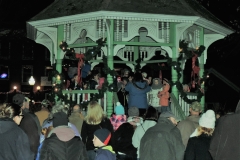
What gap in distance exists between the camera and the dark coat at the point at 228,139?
235 inches

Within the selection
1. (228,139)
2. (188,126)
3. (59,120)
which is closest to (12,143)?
(59,120)

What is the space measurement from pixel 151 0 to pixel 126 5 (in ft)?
3.63

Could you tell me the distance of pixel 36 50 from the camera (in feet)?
198

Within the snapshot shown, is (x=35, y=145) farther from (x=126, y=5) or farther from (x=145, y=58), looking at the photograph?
(x=145, y=58)

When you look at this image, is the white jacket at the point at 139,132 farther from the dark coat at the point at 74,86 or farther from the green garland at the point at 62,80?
the dark coat at the point at 74,86

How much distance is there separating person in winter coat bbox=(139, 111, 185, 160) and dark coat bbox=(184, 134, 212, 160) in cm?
32

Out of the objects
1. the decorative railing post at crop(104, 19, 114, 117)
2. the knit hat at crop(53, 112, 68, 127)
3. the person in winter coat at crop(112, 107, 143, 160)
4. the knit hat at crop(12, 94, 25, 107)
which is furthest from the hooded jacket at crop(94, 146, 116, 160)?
the decorative railing post at crop(104, 19, 114, 117)

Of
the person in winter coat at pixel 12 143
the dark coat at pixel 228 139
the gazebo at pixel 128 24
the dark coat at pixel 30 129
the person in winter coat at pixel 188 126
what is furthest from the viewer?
the gazebo at pixel 128 24

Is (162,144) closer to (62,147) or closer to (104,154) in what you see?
(104,154)

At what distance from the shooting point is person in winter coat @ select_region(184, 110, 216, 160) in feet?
25.1

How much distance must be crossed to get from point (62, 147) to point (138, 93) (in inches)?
327

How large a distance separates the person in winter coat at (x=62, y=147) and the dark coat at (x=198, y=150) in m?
1.89

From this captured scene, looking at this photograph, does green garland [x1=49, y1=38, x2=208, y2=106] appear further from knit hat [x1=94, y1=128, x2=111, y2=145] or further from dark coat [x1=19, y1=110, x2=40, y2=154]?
knit hat [x1=94, y1=128, x2=111, y2=145]

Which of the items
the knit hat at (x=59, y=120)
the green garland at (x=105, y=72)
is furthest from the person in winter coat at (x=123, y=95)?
the knit hat at (x=59, y=120)
